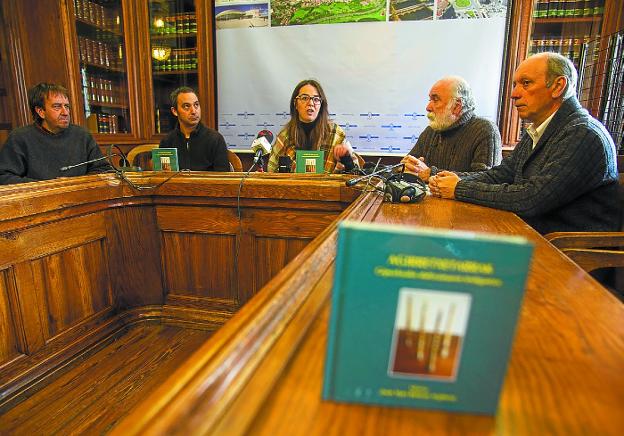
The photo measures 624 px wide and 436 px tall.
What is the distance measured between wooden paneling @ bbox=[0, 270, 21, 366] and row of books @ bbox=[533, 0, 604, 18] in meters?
3.56

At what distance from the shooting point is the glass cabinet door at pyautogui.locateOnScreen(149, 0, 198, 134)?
347cm

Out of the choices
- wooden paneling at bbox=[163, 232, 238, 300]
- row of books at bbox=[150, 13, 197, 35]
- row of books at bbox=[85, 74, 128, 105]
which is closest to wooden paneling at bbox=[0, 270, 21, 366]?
wooden paneling at bbox=[163, 232, 238, 300]

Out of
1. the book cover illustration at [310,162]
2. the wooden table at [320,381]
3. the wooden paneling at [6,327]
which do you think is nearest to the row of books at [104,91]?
the book cover illustration at [310,162]

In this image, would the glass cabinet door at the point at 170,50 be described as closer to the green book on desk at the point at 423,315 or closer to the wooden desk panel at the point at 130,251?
the wooden desk panel at the point at 130,251

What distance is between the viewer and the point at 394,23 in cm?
320

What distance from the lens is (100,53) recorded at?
126 inches

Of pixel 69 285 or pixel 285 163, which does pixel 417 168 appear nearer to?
pixel 285 163

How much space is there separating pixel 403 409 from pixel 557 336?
0.25 m

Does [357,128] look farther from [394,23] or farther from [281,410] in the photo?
[281,410]

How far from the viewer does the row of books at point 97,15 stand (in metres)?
2.98

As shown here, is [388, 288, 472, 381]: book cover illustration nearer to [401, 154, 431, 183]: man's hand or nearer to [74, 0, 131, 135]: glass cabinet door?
[401, 154, 431, 183]: man's hand

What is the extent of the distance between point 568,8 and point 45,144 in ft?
11.9

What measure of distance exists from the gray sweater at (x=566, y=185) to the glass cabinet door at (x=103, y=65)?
2.97 metres

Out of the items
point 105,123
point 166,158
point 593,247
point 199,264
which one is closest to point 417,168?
point 593,247
